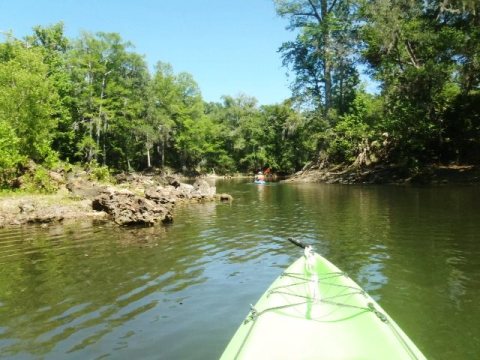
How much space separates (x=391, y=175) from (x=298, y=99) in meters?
18.8

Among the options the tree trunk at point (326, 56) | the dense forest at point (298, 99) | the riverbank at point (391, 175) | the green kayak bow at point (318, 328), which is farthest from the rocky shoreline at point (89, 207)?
the tree trunk at point (326, 56)

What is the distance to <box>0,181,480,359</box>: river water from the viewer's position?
6758 mm

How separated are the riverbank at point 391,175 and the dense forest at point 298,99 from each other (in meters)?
1.30

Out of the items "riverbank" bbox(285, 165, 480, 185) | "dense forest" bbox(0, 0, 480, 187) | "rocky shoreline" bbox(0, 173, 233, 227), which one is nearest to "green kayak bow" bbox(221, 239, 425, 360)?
"rocky shoreline" bbox(0, 173, 233, 227)

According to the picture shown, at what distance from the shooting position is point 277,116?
7150cm

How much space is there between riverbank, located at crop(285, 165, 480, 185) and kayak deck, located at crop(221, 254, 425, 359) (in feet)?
98.1

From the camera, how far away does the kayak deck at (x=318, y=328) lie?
466 centimetres

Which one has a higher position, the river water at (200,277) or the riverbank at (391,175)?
the riverbank at (391,175)

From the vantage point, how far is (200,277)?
10359 millimetres

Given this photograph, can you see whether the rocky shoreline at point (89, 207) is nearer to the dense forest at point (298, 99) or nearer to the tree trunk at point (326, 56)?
the dense forest at point (298, 99)

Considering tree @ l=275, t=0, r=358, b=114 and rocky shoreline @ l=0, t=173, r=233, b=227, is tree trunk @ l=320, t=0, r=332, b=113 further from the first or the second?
rocky shoreline @ l=0, t=173, r=233, b=227

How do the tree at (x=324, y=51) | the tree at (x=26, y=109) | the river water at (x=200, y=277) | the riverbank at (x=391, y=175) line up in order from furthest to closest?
the tree at (x=324, y=51)
the riverbank at (x=391, y=175)
the tree at (x=26, y=109)
the river water at (x=200, y=277)

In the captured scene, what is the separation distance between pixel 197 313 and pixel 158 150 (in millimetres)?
62307

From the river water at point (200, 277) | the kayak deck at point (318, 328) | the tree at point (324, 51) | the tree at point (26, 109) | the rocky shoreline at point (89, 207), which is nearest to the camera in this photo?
the kayak deck at point (318, 328)
